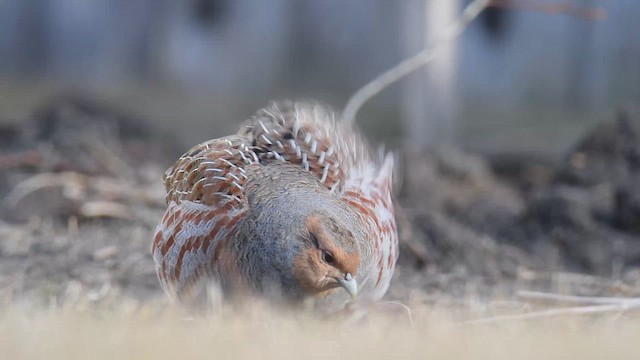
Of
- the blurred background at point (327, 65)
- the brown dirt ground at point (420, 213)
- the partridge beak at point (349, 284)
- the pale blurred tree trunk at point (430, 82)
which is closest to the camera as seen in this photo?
the partridge beak at point (349, 284)

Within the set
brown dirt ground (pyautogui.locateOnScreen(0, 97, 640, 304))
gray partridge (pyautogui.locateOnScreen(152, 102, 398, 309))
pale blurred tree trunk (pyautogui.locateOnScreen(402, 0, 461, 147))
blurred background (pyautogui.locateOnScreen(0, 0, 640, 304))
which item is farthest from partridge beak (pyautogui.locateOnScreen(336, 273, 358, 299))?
pale blurred tree trunk (pyautogui.locateOnScreen(402, 0, 461, 147))

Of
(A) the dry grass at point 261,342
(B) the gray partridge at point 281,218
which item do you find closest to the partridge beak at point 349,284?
(B) the gray partridge at point 281,218

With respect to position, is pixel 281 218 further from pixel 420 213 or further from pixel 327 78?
pixel 327 78

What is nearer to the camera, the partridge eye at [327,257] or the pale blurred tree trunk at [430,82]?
the partridge eye at [327,257]

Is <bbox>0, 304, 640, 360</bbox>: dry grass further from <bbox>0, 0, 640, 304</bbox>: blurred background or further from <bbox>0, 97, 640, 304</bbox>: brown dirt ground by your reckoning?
<bbox>0, 0, 640, 304</bbox>: blurred background

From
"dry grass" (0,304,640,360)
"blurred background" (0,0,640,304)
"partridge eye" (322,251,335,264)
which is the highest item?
"blurred background" (0,0,640,304)

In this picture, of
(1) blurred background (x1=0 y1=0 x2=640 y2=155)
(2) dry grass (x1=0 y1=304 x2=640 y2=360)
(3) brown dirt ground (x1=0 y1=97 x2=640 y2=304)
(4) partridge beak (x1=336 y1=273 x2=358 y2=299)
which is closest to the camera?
(2) dry grass (x1=0 y1=304 x2=640 y2=360)

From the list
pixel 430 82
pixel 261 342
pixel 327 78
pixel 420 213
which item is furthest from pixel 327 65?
pixel 261 342

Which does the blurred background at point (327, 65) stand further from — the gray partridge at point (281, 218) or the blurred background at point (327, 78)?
the gray partridge at point (281, 218)
